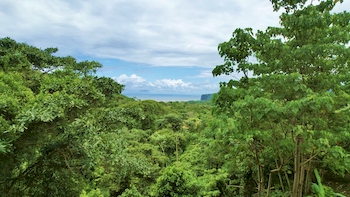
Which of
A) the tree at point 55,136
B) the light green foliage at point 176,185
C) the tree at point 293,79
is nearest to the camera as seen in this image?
the tree at point 55,136

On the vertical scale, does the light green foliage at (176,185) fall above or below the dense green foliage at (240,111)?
below

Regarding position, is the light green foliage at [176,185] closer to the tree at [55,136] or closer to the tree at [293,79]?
the tree at [55,136]

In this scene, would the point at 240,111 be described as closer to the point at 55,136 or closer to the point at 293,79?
the point at 293,79

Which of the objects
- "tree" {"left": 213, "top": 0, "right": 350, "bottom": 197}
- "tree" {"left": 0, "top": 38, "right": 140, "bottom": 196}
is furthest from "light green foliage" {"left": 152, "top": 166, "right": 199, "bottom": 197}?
"tree" {"left": 213, "top": 0, "right": 350, "bottom": 197}

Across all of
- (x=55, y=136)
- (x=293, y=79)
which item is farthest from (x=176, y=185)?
(x=293, y=79)

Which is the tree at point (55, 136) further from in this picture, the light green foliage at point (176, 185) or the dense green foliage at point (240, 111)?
the light green foliage at point (176, 185)

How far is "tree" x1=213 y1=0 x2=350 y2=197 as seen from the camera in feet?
12.7

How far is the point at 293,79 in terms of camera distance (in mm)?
3822

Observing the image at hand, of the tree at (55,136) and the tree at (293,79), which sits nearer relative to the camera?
the tree at (55,136)

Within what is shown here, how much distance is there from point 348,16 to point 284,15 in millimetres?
1197

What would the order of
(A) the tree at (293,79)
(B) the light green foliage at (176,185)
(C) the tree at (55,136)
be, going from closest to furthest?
(C) the tree at (55,136) < (A) the tree at (293,79) < (B) the light green foliage at (176,185)

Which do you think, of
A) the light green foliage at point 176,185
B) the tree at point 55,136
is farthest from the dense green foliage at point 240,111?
the light green foliage at point 176,185

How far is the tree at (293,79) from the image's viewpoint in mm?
3867

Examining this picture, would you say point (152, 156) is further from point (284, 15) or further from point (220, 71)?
point (284, 15)
